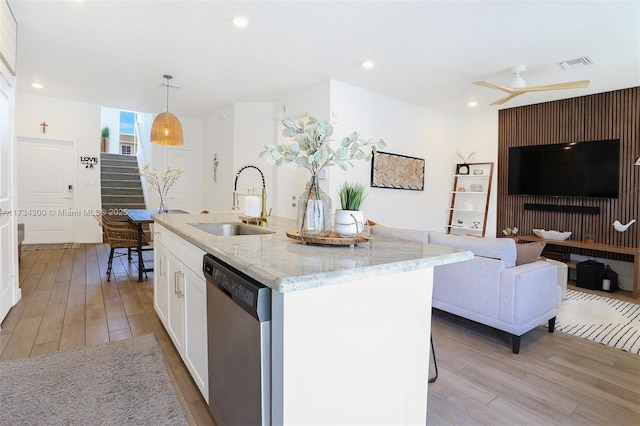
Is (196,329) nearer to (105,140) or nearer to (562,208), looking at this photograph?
(562,208)

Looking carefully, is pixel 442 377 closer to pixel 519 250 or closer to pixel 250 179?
pixel 519 250

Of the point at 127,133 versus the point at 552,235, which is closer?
the point at 552,235

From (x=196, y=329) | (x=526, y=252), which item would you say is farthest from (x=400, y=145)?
(x=196, y=329)

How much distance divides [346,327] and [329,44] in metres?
3.19

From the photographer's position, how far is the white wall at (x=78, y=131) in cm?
588

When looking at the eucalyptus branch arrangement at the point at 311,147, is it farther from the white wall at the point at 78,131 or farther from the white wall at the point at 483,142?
the white wall at the point at 78,131

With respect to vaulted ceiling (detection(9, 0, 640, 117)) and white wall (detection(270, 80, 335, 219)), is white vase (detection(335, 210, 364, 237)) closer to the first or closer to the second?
vaulted ceiling (detection(9, 0, 640, 117))

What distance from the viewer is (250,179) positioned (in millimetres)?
6016

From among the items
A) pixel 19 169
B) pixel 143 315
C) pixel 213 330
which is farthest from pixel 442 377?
pixel 19 169

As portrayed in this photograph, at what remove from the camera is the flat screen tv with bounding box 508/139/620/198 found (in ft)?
15.4

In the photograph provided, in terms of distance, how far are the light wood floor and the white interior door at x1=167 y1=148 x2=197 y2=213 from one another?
3.70 metres

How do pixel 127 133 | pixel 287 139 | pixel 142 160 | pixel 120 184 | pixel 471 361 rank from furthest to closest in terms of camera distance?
pixel 127 133 < pixel 142 160 < pixel 120 184 < pixel 287 139 < pixel 471 361

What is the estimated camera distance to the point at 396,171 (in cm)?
540

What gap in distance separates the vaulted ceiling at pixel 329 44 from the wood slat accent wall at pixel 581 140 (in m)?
0.29
